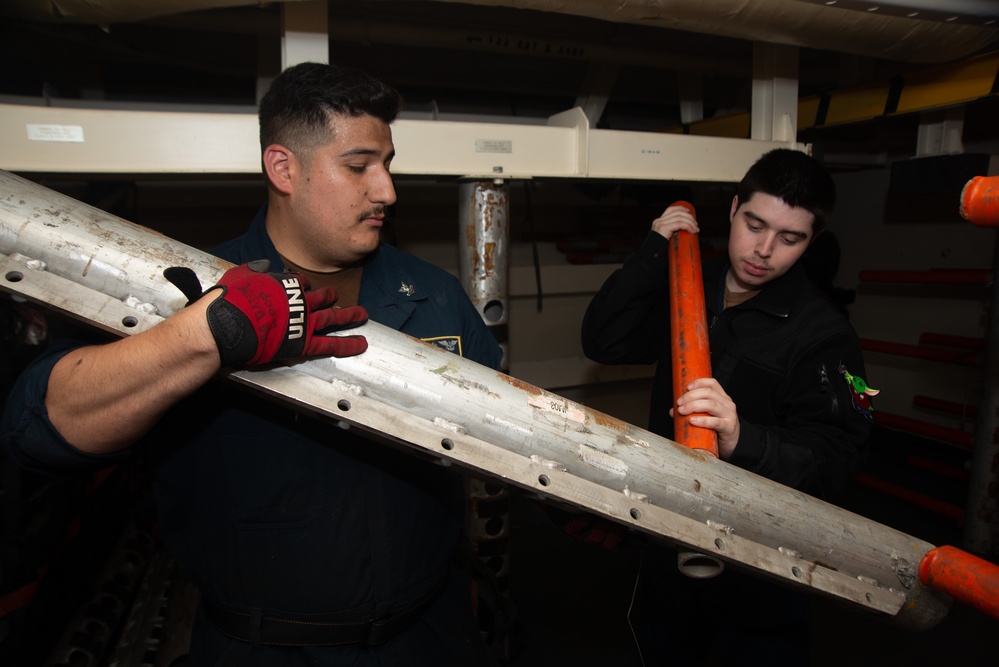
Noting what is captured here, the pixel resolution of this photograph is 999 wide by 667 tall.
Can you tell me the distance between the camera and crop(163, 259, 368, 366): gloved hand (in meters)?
0.65

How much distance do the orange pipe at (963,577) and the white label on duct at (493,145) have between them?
132 cm

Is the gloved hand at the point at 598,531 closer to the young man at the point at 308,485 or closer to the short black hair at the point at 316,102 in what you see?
the young man at the point at 308,485

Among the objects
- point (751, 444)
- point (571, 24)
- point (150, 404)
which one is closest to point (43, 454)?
point (150, 404)

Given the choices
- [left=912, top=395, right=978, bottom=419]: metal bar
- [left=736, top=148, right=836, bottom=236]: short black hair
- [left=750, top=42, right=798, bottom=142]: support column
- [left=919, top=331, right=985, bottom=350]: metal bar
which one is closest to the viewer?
[left=736, top=148, right=836, bottom=236]: short black hair

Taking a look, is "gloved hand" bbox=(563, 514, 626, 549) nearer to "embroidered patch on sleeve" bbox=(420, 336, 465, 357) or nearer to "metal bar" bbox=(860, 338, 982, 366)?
"embroidered patch on sleeve" bbox=(420, 336, 465, 357)

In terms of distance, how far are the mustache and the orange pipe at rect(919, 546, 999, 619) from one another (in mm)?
1175

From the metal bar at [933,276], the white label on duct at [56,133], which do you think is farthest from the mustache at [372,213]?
the metal bar at [933,276]

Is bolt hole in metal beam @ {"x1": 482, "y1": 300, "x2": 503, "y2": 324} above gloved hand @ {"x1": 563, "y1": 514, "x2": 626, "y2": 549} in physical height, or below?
above

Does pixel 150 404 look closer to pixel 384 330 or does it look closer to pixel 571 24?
pixel 384 330

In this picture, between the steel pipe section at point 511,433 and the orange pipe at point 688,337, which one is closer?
the steel pipe section at point 511,433

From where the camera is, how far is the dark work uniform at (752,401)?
4.03 ft

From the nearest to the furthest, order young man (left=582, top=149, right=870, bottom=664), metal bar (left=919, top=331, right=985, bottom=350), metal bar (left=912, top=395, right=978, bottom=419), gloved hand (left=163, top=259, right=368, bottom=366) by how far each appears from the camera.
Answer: gloved hand (left=163, top=259, right=368, bottom=366)
young man (left=582, top=149, right=870, bottom=664)
metal bar (left=919, top=331, right=985, bottom=350)
metal bar (left=912, top=395, right=978, bottom=419)

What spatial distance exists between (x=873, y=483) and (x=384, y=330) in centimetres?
337

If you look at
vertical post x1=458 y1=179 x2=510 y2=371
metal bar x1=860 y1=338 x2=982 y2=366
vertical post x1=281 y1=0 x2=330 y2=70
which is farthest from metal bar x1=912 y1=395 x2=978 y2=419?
vertical post x1=281 y1=0 x2=330 y2=70
